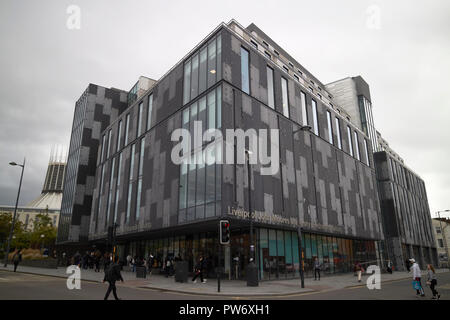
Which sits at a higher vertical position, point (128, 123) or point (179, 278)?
point (128, 123)

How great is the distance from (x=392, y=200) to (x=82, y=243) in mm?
52579

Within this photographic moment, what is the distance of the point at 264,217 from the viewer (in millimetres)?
23766

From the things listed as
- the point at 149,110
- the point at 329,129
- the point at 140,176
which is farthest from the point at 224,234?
the point at 329,129

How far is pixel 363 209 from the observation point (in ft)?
131

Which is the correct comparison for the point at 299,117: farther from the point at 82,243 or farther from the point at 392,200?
the point at 82,243

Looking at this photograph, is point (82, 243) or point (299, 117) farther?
point (82, 243)

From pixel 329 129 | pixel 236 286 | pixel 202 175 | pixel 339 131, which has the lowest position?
pixel 236 286

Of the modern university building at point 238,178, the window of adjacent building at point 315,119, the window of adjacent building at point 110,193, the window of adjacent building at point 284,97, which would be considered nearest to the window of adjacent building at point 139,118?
the modern university building at point 238,178

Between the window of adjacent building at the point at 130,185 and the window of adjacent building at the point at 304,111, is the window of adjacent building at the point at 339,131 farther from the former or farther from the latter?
the window of adjacent building at the point at 130,185

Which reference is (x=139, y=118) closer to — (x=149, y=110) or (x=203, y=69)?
(x=149, y=110)

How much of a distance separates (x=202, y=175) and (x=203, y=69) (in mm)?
9939

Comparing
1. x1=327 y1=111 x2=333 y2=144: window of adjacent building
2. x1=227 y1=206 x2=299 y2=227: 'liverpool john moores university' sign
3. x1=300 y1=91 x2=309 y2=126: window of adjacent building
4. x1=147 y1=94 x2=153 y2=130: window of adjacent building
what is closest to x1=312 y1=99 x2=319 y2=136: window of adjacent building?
x1=300 y1=91 x2=309 y2=126: window of adjacent building

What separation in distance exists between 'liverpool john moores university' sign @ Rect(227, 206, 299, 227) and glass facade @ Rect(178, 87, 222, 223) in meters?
1.25
